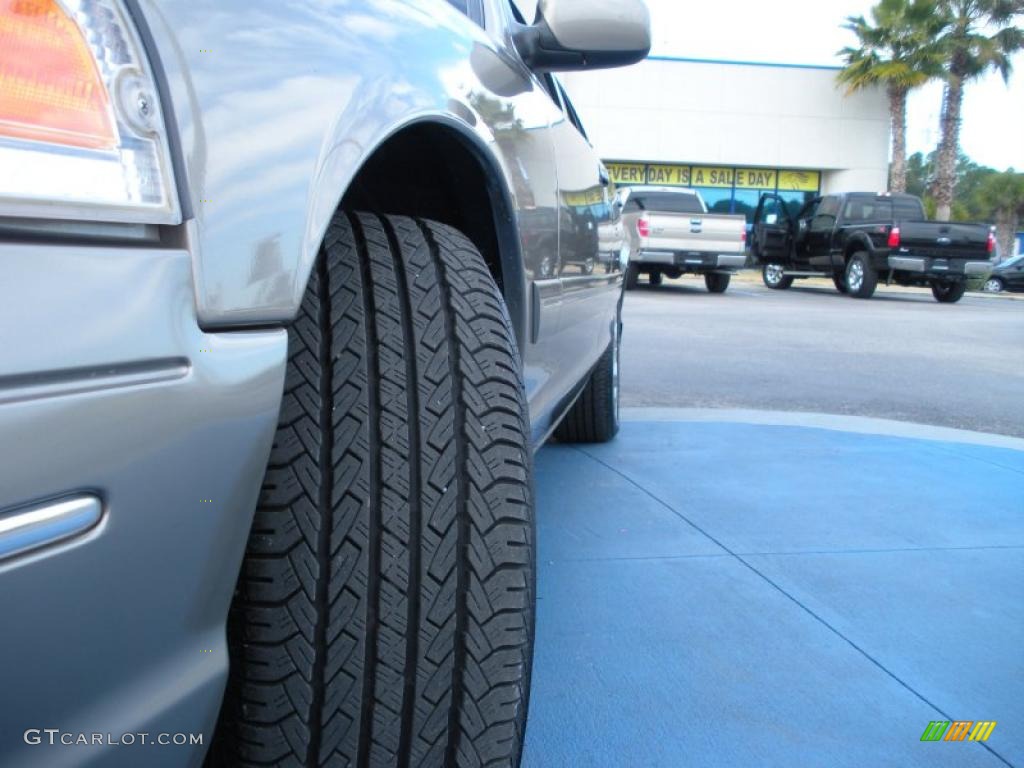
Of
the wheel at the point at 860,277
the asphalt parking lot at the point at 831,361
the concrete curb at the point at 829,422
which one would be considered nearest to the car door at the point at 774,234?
the wheel at the point at 860,277

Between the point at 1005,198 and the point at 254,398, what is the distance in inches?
2078

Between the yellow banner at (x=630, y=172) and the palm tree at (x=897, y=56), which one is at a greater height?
the palm tree at (x=897, y=56)

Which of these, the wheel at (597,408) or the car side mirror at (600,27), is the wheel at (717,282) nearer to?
the wheel at (597,408)

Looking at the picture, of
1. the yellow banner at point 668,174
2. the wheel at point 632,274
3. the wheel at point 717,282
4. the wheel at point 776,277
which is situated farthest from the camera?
the yellow banner at point 668,174

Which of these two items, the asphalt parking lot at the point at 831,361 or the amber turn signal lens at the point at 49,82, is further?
the asphalt parking lot at the point at 831,361

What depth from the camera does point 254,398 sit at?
933 mm

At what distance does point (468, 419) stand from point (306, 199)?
380 mm

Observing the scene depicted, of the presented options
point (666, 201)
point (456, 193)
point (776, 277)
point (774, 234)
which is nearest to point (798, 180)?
point (776, 277)

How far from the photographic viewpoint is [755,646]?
2.18 m

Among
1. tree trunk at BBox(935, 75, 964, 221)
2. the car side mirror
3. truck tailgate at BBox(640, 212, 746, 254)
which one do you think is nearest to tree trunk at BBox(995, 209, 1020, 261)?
tree trunk at BBox(935, 75, 964, 221)

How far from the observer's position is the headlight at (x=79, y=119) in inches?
30.9

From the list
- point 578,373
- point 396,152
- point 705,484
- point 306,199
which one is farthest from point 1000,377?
point 306,199

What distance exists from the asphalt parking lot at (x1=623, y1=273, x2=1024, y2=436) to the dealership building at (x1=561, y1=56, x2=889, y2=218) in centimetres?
1468

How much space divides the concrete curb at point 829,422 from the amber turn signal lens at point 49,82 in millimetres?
4057
